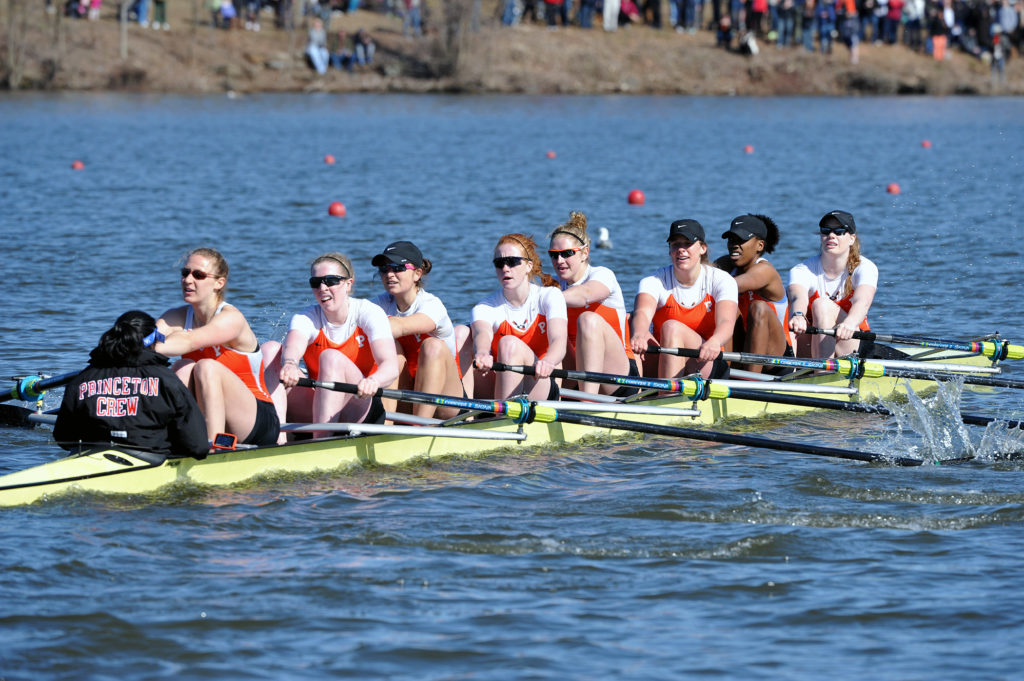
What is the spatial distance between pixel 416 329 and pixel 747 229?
108 inches

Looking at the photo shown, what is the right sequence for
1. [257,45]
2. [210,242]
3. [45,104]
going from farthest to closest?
[257,45]
[45,104]
[210,242]

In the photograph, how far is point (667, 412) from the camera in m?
9.09

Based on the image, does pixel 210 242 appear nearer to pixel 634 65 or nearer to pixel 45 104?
pixel 45 104

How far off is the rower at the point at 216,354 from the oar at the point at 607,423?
1.13 feet

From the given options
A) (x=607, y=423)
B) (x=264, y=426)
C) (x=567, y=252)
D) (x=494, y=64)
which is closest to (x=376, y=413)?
(x=264, y=426)

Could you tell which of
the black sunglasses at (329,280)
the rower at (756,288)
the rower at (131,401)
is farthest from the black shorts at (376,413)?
the rower at (756,288)

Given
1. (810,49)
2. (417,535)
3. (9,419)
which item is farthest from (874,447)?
(810,49)

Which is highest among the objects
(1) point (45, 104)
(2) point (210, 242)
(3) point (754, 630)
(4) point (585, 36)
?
(4) point (585, 36)

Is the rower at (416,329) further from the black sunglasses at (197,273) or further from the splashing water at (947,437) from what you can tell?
the splashing water at (947,437)

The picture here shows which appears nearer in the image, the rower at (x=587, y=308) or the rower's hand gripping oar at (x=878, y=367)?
the rower at (x=587, y=308)

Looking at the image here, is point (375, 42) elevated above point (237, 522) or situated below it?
above

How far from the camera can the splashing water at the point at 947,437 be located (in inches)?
340

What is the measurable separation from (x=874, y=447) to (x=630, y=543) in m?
2.73

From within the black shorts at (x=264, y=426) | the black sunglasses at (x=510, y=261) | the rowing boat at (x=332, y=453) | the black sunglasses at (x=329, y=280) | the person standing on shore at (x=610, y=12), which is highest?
the person standing on shore at (x=610, y=12)
